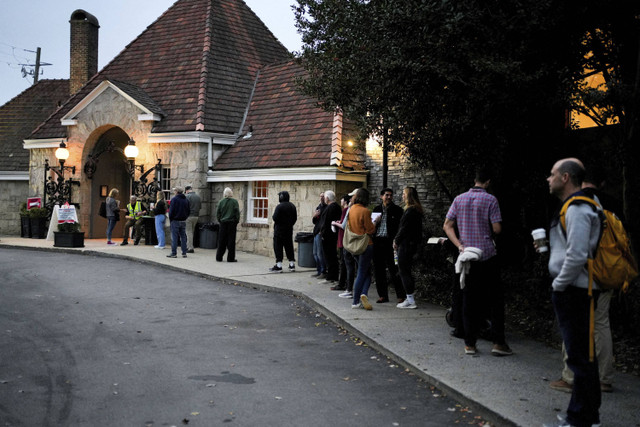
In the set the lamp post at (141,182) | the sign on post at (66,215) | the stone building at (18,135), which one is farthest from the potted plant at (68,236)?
the stone building at (18,135)

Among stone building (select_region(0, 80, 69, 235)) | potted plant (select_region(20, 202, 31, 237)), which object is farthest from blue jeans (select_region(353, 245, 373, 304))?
stone building (select_region(0, 80, 69, 235))

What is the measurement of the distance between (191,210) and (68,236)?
4156mm

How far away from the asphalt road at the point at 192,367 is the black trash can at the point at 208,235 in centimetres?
810

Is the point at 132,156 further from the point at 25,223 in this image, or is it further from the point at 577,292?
the point at 577,292

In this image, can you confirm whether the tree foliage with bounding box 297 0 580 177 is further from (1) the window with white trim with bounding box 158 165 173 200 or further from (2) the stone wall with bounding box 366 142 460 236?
(1) the window with white trim with bounding box 158 165 173 200

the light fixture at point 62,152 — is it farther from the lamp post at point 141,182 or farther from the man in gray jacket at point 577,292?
the man in gray jacket at point 577,292

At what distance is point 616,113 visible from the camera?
8250 mm

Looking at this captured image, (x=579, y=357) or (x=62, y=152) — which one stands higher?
(x=62, y=152)

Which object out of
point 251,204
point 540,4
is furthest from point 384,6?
point 251,204

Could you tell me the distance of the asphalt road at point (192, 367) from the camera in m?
4.88

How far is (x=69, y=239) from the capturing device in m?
18.6

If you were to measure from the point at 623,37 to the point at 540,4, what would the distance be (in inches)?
79.9

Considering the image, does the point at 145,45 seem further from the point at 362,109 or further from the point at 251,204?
the point at 362,109

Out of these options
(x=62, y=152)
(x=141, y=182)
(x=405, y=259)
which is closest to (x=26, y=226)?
(x=62, y=152)
